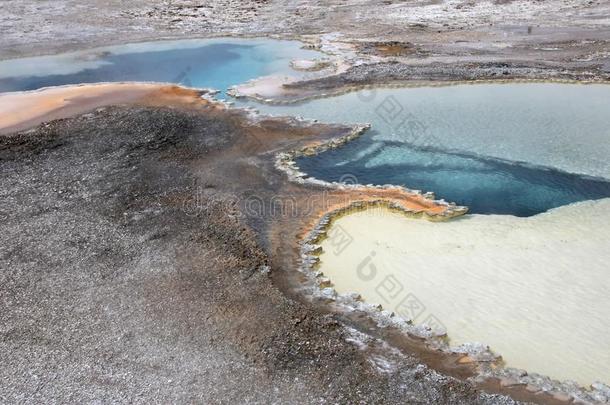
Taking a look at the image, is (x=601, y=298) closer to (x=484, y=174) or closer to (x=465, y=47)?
(x=484, y=174)

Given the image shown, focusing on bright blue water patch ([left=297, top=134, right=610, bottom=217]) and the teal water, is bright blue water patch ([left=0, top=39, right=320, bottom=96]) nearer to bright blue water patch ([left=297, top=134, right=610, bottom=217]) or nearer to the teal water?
the teal water

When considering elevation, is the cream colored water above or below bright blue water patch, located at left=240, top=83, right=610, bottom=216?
below

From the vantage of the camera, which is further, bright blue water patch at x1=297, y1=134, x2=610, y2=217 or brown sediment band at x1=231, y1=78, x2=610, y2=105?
brown sediment band at x1=231, y1=78, x2=610, y2=105

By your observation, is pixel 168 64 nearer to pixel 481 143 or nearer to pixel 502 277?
pixel 481 143

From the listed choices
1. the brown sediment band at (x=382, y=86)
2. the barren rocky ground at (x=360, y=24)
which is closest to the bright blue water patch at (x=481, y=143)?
the brown sediment band at (x=382, y=86)

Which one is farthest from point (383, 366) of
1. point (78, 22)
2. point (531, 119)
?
point (78, 22)

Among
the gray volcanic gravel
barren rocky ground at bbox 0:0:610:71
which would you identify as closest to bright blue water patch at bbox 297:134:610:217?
the gray volcanic gravel
